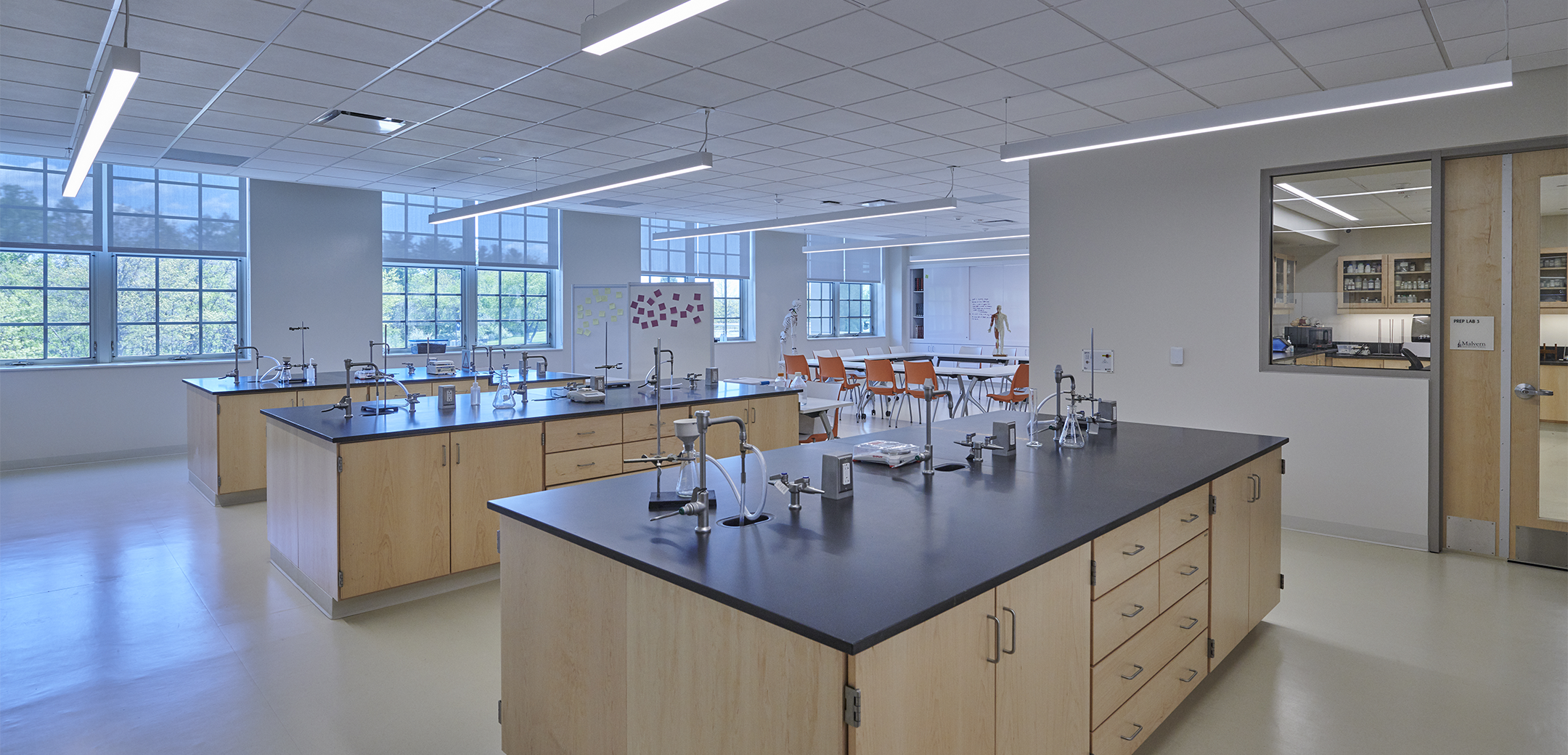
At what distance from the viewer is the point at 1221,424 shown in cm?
534

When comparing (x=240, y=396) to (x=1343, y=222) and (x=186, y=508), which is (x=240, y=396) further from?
(x=1343, y=222)

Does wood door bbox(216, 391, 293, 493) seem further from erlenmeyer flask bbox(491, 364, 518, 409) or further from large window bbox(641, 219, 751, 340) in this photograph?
large window bbox(641, 219, 751, 340)

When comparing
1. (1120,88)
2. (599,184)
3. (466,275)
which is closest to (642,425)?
(599,184)

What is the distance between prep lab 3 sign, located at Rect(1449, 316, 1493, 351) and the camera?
445 centimetres

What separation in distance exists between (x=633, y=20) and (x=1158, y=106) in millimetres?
3833

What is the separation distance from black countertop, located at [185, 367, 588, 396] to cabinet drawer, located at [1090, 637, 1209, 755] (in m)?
4.42

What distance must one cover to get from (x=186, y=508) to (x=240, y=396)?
860mm

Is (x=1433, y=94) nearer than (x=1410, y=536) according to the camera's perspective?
Yes

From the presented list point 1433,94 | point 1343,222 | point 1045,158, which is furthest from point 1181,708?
point 1045,158

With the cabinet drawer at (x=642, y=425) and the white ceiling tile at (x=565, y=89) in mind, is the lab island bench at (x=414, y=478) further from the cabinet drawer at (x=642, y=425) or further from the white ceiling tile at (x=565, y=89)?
the white ceiling tile at (x=565, y=89)

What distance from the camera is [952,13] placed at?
12.2 ft

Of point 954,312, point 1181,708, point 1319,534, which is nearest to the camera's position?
point 1181,708

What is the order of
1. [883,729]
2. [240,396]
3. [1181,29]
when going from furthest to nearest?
[240,396] < [1181,29] < [883,729]

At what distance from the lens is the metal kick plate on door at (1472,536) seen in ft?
14.8
